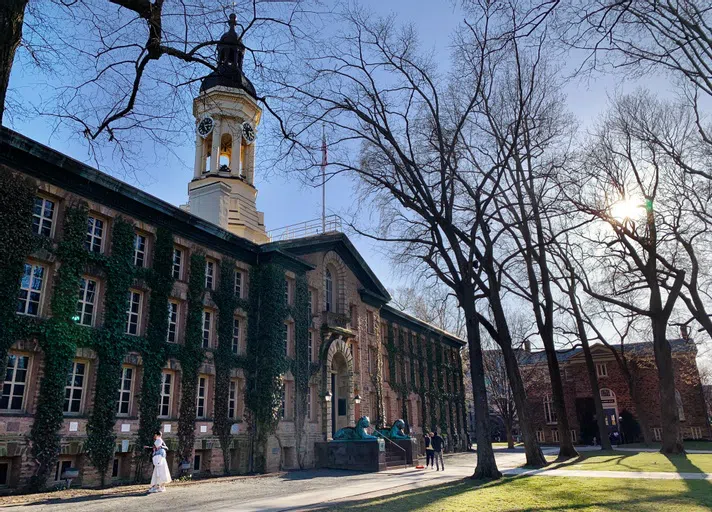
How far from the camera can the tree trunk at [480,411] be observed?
18.5 meters

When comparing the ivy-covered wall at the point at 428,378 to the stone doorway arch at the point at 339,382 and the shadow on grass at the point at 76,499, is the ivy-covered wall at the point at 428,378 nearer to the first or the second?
the stone doorway arch at the point at 339,382

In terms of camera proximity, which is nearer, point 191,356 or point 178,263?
point 191,356

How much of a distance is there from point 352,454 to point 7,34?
23619mm

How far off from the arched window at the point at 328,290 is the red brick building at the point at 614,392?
28.0m

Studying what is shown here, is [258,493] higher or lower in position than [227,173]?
lower

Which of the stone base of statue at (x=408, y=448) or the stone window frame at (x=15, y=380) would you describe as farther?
the stone base of statue at (x=408, y=448)

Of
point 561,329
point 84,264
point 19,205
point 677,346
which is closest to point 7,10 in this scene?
point 19,205

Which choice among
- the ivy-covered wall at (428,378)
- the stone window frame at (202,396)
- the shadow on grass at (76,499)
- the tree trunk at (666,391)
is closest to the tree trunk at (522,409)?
the tree trunk at (666,391)

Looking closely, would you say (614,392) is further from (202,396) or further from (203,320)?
(203,320)

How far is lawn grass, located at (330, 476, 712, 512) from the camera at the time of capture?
1209 cm

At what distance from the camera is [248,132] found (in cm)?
3378

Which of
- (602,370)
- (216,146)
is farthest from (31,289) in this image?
(602,370)

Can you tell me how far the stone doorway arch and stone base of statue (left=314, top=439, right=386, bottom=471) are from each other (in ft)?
7.60

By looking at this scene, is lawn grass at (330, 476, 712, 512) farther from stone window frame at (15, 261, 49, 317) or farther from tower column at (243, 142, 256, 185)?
tower column at (243, 142, 256, 185)
